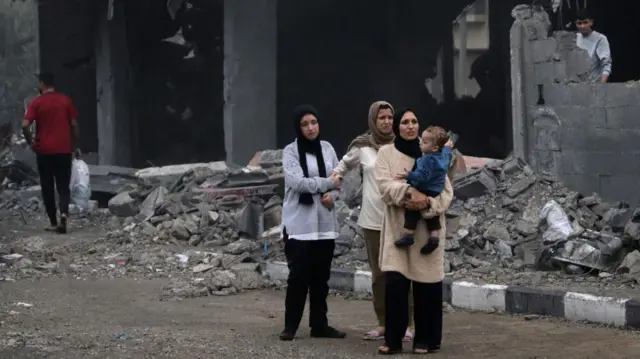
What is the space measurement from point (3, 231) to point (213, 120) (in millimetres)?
5173

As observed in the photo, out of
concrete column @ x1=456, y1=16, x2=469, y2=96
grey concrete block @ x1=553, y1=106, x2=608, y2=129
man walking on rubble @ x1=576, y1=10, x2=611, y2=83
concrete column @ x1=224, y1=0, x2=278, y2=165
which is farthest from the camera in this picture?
concrete column @ x1=456, y1=16, x2=469, y2=96

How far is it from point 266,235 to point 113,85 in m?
8.24

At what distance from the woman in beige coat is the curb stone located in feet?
5.18

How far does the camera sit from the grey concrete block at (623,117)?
11.4 meters

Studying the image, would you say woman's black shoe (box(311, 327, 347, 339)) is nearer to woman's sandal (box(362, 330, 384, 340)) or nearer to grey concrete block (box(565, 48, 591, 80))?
woman's sandal (box(362, 330, 384, 340))

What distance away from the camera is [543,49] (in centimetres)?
1234

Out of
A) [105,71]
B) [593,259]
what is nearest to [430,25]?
[105,71]

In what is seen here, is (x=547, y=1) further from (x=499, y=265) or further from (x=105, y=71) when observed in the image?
(x=105, y=71)

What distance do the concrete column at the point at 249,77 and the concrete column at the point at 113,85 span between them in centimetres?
382

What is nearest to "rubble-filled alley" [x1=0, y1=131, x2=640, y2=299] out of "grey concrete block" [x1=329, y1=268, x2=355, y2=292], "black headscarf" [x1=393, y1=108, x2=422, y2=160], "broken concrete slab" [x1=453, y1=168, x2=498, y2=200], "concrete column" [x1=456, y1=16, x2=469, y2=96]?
"broken concrete slab" [x1=453, y1=168, x2=498, y2=200]

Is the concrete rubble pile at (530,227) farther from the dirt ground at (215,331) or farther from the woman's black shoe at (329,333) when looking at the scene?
the woman's black shoe at (329,333)

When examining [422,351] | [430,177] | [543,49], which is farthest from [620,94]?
[422,351]

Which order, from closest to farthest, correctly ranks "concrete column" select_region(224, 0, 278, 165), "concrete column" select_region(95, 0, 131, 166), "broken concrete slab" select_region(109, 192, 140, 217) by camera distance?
"broken concrete slab" select_region(109, 192, 140, 217) < "concrete column" select_region(224, 0, 278, 165) < "concrete column" select_region(95, 0, 131, 166)

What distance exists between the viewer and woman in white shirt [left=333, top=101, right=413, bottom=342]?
7.71 metres
